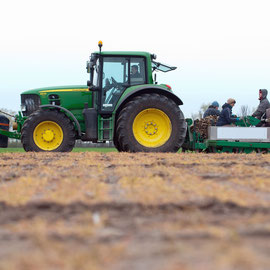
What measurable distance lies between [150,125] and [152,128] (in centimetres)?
8

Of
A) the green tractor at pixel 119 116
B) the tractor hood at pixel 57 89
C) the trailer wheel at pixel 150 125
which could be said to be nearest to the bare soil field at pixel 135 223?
the trailer wheel at pixel 150 125

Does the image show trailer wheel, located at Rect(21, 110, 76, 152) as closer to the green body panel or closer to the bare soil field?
the green body panel

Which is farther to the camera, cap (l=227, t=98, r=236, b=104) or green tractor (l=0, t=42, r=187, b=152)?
cap (l=227, t=98, r=236, b=104)

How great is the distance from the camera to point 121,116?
866 centimetres

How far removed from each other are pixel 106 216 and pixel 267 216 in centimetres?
102

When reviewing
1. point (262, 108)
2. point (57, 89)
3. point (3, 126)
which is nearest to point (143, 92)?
point (57, 89)

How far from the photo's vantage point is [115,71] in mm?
9164

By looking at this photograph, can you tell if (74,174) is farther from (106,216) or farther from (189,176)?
(106,216)

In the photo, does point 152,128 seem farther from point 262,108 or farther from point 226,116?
point 262,108

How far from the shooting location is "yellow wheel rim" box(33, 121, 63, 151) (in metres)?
8.92

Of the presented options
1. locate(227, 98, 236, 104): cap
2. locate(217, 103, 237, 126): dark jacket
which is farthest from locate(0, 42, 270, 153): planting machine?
locate(227, 98, 236, 104): cap

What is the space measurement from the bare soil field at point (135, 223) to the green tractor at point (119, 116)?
476 cm

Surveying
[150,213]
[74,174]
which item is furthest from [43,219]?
[74,174]

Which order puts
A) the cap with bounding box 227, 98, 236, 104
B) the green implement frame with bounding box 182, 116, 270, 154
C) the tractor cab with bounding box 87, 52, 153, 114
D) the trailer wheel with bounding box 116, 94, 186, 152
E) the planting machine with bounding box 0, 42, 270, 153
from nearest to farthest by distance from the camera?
1. the trailer wheel with bounding box 116, 94, 186, 152
2. the planting machine with bounding box 0, 42, 270, 153
3. the tractor cab with bounding box 87, 52, 153, 114
4. the green implement frame with bounding box 182, 116, 270, 154
5. the cap with bounding box 227, 98, 236, 104
